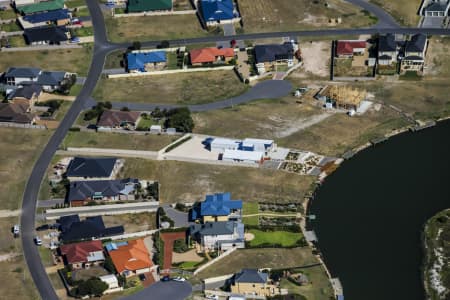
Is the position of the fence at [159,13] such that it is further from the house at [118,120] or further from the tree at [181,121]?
the tree at [181,121]

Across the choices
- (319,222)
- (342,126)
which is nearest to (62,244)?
(319,222)

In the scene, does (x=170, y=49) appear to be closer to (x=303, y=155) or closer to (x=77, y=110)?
(x=77, y=110)

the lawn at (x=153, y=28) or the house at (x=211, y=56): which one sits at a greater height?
the lawn at (x=153, y=28)

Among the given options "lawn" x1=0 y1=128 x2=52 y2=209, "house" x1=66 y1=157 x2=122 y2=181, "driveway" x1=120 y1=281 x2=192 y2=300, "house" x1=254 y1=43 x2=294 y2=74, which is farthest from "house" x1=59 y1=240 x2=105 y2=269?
"house" x1=254 y1=43 x2=294 y2=74

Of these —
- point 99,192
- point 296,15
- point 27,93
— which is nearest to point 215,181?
point 99,192

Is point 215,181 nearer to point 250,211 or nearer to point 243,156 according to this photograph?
point 243,156

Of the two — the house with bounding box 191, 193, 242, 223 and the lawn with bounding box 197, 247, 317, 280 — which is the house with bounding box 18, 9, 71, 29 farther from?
the lawn with bounding box 197, 247, 317, 280

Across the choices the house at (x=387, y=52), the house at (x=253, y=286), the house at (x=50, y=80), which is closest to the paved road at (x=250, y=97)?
the house at (x=50, y=80)
